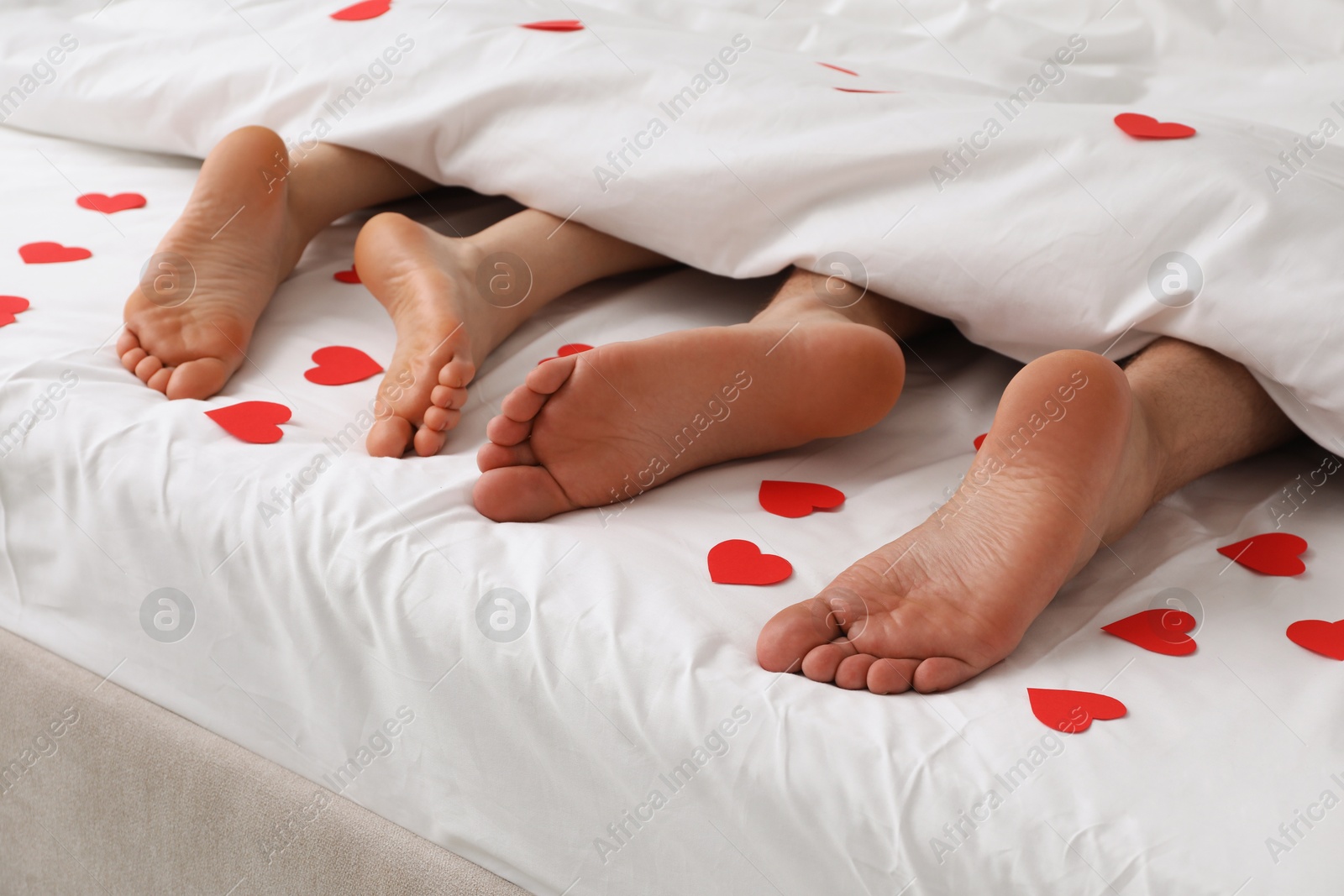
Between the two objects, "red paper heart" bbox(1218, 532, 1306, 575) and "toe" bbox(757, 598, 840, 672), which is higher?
"red paper heart" bbox(1218, 532, 1306, 575)

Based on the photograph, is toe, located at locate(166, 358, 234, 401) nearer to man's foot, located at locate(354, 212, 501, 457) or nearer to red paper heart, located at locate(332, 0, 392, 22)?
man's foot, located at locate(354, 212, 501, 457)

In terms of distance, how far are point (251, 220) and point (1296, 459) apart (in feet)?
3.46

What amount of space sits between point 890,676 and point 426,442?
17.0 inches

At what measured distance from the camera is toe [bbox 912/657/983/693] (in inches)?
26.4

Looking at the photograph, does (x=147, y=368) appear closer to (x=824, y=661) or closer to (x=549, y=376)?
(x=549, y=376)

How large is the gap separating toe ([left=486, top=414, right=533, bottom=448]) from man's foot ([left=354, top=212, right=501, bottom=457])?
0.10 m

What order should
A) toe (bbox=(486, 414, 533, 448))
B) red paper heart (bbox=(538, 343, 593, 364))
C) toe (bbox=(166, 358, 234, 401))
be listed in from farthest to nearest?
red paper heart (bbox=(538, 343, 593, 364)) → toe (bbox=(166, 358, 234, 401)) → toe (bbox=(486, 414, 533, 448))

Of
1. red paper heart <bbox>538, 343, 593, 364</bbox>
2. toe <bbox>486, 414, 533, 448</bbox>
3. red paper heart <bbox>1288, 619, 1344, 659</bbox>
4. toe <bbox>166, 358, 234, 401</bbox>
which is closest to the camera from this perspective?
red paper heart <bbox>1288, 619, 1344, 659</bbox>

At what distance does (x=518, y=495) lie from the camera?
806 millimetres

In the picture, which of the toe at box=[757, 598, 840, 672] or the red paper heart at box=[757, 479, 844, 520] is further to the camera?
the red paper heart at box=[757, 479, 844, 520]

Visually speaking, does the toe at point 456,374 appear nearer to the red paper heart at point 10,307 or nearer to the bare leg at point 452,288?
the bare leg at point 452,288

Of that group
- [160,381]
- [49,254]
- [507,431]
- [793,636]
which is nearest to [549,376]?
[507,431]

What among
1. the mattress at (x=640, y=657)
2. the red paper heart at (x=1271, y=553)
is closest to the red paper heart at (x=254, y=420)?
the mattress at (x=640, y=657)

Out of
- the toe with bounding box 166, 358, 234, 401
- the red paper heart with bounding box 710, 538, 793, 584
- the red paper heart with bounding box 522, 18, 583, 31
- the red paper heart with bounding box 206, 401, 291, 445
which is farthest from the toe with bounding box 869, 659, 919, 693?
the red paper heart with bounding box 522, 18, 583, 31
